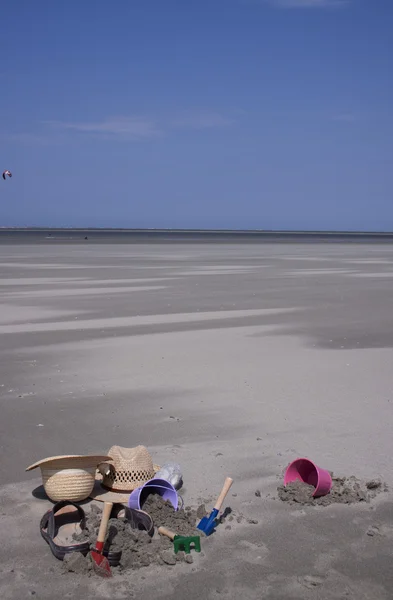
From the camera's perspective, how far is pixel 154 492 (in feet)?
18.1

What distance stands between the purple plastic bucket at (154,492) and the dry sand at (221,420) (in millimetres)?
281

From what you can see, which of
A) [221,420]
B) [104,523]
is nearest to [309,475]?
[221,420]

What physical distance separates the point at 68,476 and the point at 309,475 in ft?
6.23

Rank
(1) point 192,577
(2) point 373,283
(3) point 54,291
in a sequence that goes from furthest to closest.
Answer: (2) point 373,283 → (3) point 54,291 → (1) point 192,577

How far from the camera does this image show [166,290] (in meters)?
20.5

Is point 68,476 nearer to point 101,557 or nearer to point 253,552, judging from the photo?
point 101,557

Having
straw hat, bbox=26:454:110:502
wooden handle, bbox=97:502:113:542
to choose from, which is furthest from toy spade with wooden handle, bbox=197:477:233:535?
straw hat, bbox=26:454:110:502

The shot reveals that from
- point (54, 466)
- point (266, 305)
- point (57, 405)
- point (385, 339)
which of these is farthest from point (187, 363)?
point (266, 305)

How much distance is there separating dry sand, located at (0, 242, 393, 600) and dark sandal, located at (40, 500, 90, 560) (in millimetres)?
90

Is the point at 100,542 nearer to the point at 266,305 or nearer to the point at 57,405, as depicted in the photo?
the point at 57,405

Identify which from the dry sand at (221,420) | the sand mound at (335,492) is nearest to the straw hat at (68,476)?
the dry sand at (221,420)

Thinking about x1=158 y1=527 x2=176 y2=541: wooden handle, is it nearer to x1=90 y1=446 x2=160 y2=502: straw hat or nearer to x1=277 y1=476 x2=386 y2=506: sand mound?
x1=90 y1=446 x2=160 y2=502: straw hat

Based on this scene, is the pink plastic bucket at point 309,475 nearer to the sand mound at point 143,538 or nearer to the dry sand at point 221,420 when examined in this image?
the dry sand at point 221,420

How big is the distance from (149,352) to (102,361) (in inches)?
36.0
